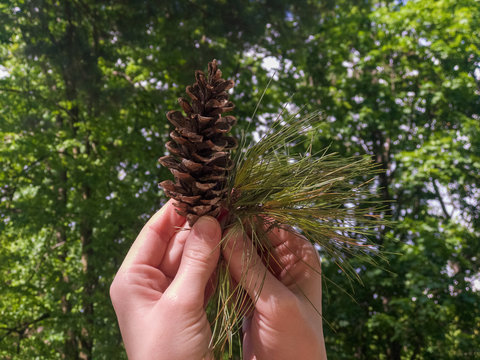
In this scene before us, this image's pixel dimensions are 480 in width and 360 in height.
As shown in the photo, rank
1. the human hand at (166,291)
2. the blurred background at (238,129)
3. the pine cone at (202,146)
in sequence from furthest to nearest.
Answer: the blurred background at (238,129) < the pine cone at (202,146) < the human hand at (166,291)

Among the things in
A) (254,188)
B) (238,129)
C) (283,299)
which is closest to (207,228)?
(254,188)

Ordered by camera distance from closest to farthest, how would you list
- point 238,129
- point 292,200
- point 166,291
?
point 166,291, point 292,200, point 238,129

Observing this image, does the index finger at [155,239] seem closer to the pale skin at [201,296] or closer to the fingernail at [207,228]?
the pale skin at [201,296]

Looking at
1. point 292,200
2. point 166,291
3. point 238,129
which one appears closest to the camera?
point 166,291

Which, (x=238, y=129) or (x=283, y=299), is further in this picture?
(x=238, y=129)

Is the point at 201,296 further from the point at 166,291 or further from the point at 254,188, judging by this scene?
the point at 254,188

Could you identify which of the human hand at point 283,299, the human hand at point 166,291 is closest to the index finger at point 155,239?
the human hand at point 166,291

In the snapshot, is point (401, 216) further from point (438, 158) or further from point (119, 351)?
point (119, 351)
